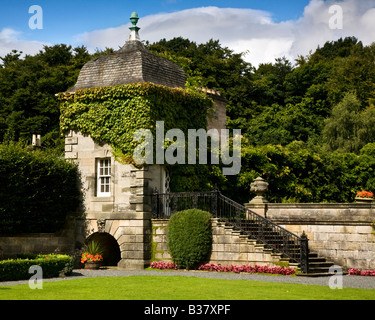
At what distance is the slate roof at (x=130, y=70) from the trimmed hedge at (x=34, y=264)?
801cm

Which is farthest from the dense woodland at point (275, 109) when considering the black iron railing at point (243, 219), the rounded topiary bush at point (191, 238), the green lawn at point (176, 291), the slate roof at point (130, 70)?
the green lawn at point (176, 291)

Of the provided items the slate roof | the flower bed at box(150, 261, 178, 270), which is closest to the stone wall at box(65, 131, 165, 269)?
the flower bed at box(150, 261, 178, 270)

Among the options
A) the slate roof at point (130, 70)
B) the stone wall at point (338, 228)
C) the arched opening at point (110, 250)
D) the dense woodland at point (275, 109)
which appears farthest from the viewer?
the dense woodland at point (275, 109)

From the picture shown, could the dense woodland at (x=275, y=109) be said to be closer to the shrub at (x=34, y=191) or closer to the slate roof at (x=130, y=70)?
the slate roof at (x=130, y=70)

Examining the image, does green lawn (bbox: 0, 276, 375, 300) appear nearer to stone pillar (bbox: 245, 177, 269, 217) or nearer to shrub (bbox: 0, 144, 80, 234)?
shrub (bbox: 0, 144, 80, 234)

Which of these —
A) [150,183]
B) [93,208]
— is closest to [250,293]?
[150,183]

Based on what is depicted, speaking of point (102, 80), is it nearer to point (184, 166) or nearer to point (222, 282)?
point (184, 166)

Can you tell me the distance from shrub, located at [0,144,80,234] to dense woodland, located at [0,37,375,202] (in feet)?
18.9

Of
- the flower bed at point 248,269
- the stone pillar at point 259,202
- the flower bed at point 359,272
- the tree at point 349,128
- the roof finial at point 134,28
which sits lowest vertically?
the flower bed at point 359,272

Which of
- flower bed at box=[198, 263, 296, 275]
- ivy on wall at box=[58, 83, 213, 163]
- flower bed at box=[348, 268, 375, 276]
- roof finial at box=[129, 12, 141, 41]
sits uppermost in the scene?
roof finial at box=[129, 12, 141, 41]

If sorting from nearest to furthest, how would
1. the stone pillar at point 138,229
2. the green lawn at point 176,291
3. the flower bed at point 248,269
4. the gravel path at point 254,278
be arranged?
the green lawn at point 176,291 → the gravel path at point 254,278 → the flower bed at point 248,269 → the stone pillar at point 138,229

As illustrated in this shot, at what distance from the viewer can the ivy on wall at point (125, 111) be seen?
24.1m

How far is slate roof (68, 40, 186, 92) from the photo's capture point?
81.7 feet

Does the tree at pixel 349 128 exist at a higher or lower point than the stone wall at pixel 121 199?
higher
